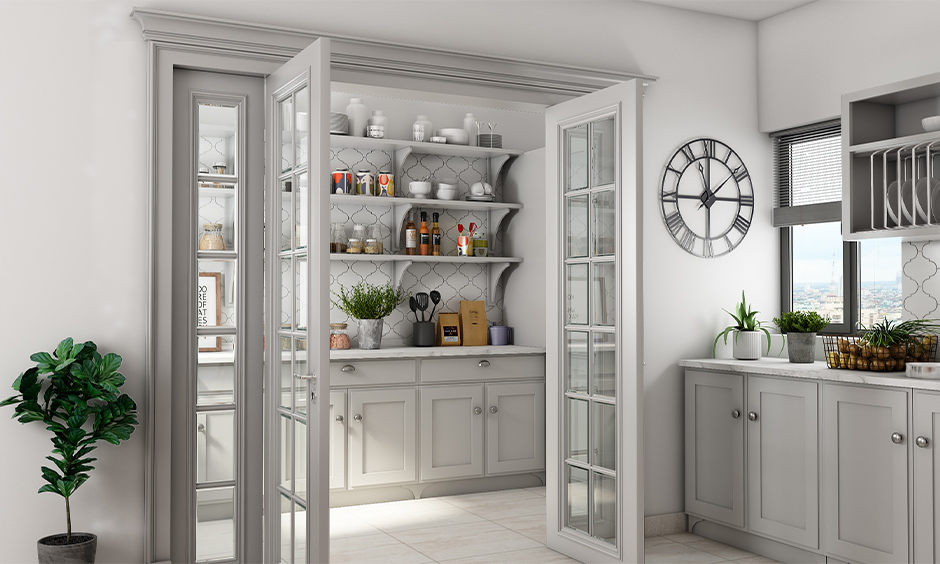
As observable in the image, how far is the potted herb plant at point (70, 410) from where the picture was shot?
2828 mm

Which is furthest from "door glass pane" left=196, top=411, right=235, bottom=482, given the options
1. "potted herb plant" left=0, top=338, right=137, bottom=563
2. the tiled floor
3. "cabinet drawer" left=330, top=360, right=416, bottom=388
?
"cabinet drawer" left=330, top=360, right=416, bottom=388

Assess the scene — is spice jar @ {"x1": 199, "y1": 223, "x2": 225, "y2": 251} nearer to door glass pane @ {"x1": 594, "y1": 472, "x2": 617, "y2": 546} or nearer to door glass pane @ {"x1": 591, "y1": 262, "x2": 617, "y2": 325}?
door glass pane @ {"x1": 591, "y1": 262, "x2": 617, "y2": 325}

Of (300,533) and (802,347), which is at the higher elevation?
(802,347)

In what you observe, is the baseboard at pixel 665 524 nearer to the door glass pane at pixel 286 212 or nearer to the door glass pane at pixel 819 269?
the door glass pane at pixel 819 269

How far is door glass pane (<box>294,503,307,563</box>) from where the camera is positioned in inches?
119

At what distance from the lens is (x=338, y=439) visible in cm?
475

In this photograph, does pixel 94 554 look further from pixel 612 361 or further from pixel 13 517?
pixel 612 361

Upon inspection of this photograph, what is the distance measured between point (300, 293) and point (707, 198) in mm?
2377

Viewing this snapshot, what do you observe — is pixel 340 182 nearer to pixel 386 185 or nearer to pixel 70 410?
pixel 386 185

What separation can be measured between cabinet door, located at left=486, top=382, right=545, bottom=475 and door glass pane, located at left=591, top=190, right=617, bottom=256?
1828mm

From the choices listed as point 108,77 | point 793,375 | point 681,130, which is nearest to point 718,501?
point 793,375

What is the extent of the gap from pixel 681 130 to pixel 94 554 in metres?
3.39

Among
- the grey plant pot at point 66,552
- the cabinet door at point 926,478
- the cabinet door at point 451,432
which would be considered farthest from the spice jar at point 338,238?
the cabinet door at point 926,478

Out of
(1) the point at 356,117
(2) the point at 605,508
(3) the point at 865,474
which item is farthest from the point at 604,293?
(1) the point at 356,117
